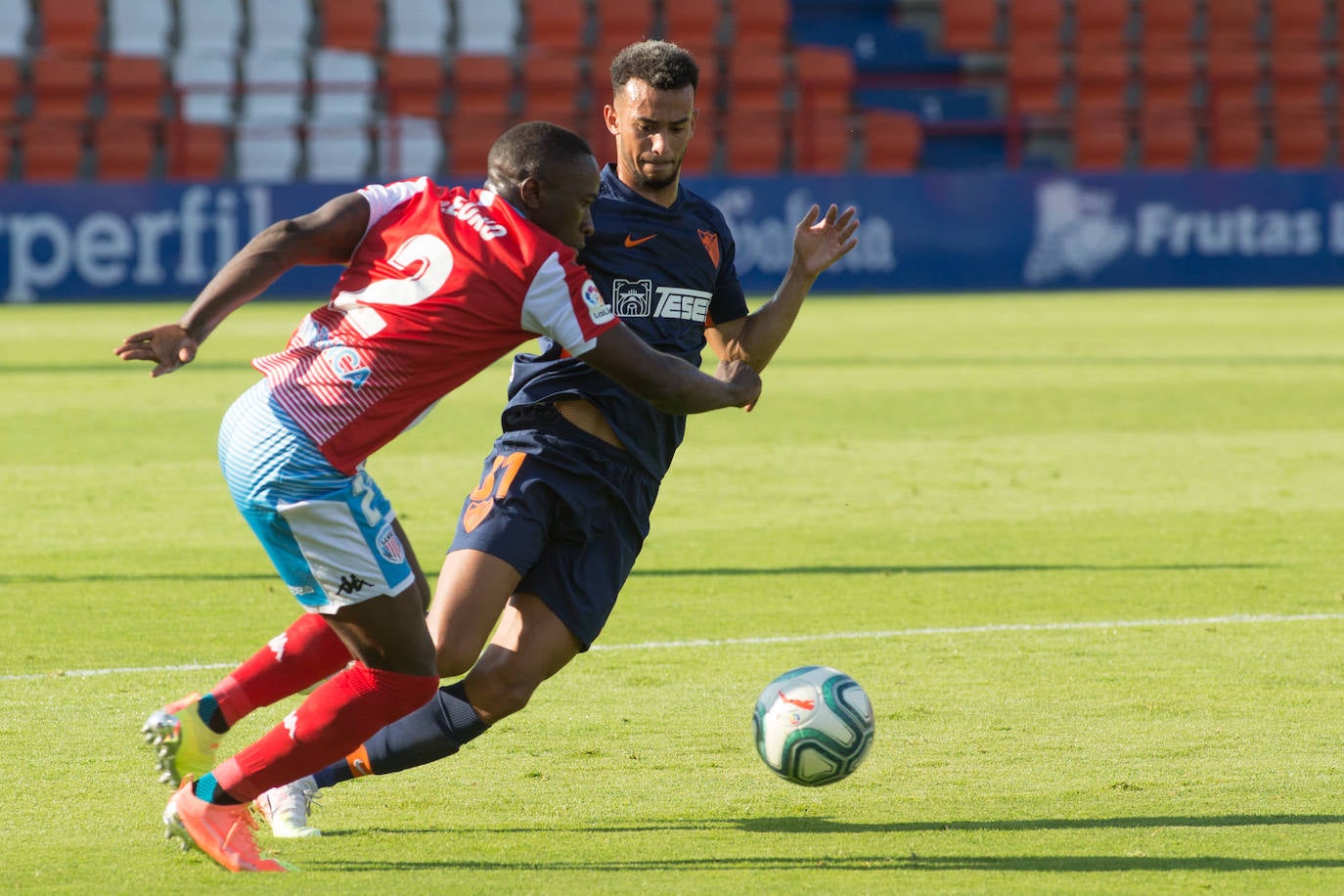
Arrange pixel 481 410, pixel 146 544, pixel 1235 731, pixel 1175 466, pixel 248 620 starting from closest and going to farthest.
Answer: pixel 1235 731 < pixel 248 620 < pixel 146 544 < pixel 1175 466 < pixel 481 410

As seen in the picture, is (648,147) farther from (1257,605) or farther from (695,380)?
(1257,605)

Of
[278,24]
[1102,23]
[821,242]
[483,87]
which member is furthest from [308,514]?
[1102,23]

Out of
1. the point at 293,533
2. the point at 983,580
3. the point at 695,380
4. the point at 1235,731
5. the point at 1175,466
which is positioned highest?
the point at 695,380

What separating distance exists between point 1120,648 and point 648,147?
275 cm

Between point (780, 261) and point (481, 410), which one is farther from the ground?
point (481, 410)

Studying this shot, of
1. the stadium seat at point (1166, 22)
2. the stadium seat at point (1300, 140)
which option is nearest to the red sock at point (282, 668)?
the stadium seat at point (1300, 140)

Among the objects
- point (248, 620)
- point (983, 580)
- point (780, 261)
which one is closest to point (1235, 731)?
point (983, 580)

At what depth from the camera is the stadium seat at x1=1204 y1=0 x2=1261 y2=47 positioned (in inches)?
1225

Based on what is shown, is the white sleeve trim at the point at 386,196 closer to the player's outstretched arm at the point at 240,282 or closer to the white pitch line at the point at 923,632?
the player's outstretched arm at the point at 240,282

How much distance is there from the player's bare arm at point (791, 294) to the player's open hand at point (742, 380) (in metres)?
0.60

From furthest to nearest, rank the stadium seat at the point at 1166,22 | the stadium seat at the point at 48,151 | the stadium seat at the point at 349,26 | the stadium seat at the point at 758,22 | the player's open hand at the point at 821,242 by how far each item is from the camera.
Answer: the stadium seat at the point at 1166,22
the stadium seat at the point at 758,22
the stadium seat at the point at 349,26
the stadium seat at the point at 48,151
the player's open hand at the point at 821,242

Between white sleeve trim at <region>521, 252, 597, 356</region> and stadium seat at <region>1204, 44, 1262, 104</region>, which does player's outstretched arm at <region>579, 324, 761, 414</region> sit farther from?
stadium seat at <region>1204, 44, 1262, 104</region>

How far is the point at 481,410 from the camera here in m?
14.2

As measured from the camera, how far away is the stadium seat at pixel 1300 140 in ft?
92.7
